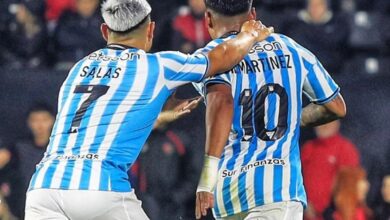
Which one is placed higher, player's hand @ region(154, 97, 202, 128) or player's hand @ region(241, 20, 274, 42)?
player's hand @ region(241, 20, 274, 42)

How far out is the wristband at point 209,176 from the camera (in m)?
5.80

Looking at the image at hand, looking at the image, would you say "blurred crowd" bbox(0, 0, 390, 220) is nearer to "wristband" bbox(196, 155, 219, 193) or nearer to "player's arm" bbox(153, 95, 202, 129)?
"player's arm" bbox(153, 95, 202, 129)

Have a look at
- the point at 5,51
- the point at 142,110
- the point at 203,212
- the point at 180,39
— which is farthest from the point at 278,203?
the point at 5,51

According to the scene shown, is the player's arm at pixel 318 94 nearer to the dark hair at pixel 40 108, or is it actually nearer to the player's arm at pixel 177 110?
the player's arm at pixel 177 110

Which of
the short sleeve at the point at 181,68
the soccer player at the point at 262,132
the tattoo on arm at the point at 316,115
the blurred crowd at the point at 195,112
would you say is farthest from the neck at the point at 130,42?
the blurred crowd at the point at 195,112

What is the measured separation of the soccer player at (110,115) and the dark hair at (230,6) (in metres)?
0.26

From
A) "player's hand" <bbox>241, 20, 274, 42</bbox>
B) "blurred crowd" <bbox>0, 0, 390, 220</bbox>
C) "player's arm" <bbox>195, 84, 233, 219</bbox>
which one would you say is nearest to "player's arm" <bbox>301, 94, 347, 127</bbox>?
"player's hand" <bbox>241, 20, 274, 42</bbox>

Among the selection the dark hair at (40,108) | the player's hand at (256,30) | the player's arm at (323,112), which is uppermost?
the player's hand at (256,30)

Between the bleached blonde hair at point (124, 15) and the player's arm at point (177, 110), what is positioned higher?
the bleached blonde hair at point (124, 15)

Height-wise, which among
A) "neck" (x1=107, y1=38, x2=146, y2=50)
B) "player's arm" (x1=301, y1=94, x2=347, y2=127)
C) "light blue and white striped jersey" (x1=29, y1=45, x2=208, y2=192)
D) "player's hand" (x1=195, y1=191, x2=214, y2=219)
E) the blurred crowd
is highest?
→ "neck" (x1=107, y1=38, x2=146, y2=50)

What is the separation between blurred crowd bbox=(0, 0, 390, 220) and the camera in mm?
9617

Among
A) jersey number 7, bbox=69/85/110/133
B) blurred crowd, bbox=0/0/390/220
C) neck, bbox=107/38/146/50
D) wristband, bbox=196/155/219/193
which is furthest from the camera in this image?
blurred crowd, bbox=0/0/390/220

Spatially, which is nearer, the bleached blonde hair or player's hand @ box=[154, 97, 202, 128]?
the bleached blonde hair

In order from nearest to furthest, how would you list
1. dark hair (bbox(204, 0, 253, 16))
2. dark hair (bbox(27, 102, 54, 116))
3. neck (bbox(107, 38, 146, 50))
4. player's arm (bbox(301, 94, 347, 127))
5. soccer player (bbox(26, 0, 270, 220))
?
soccer player (bbox(26, 0, 270, 220)) < neck (bbox(107, 38, 146, 50)) < dark hair (bbox(204, 0, 253, 16)) < player's arm (bbox(301, 94, 347, 127)) < dark hair (bbox(27, 102, 54, 116))
